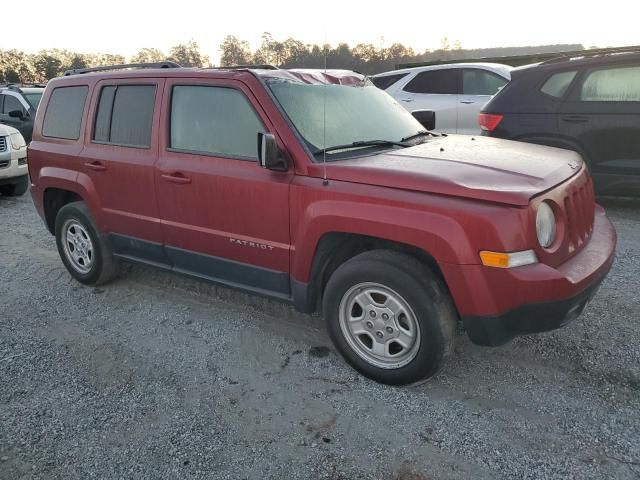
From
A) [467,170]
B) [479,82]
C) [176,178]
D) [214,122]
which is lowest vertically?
[176,178]

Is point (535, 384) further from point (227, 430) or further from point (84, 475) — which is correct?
point (84, 475)

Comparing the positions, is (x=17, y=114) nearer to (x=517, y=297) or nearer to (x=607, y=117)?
(x=607, y=117)

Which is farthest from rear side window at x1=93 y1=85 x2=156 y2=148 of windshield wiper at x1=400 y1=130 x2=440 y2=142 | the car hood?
windshield wiper at x1=400 y1=130 x2=440 y2=142

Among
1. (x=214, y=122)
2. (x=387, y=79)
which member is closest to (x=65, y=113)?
(x=214, y=122)

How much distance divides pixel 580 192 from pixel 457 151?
77cm

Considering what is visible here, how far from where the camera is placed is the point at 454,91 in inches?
Answer: 370

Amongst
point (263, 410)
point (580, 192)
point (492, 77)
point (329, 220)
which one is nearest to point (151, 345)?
point (263, 410)

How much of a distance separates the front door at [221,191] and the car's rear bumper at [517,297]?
3.81 feet

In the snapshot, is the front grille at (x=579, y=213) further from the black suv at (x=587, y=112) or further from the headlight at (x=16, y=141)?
the headlight at (x=16, y=141)

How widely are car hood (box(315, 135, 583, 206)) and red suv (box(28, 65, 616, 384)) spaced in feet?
0.04

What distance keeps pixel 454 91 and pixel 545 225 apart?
7.17 meters

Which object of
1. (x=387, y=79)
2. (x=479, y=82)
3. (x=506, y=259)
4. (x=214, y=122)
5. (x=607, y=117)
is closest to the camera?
(x=506, y=259)

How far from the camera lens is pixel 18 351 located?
12.2ft

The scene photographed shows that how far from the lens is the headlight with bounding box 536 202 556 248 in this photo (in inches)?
108
